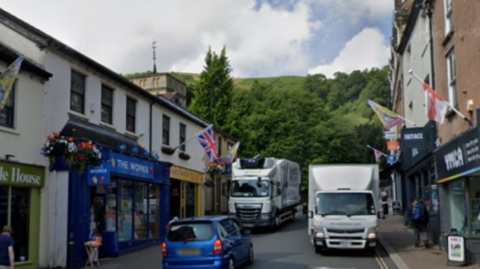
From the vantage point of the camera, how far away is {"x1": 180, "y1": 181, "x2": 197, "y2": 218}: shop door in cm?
2662

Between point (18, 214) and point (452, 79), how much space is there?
13.5 metres

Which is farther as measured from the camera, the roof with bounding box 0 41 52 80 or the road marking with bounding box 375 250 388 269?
the road marking with bounding box 375 250 388 269

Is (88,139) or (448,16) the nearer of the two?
(88,139)

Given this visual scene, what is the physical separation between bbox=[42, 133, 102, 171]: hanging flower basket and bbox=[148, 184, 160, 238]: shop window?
7.61 meters

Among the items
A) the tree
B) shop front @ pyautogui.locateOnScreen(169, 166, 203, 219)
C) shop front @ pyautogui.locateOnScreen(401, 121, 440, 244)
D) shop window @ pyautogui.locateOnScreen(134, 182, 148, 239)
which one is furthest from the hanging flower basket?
the tree

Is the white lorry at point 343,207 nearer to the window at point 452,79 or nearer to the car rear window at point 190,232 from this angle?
the window at point 452,79

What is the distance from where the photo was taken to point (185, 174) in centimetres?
2686

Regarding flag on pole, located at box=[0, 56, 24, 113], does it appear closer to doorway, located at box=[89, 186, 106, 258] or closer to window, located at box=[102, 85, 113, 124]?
doorway, located at box=[89, 186, 106, 258]

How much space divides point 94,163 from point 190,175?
13.3 metres

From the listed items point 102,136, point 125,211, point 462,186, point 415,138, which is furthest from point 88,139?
point 415,138

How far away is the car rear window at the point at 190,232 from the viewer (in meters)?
12.8

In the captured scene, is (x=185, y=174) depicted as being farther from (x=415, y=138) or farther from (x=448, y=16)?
(x=448, y=16)

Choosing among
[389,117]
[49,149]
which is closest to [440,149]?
[389,117]

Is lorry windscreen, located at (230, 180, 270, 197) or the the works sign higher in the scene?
the the works sign
